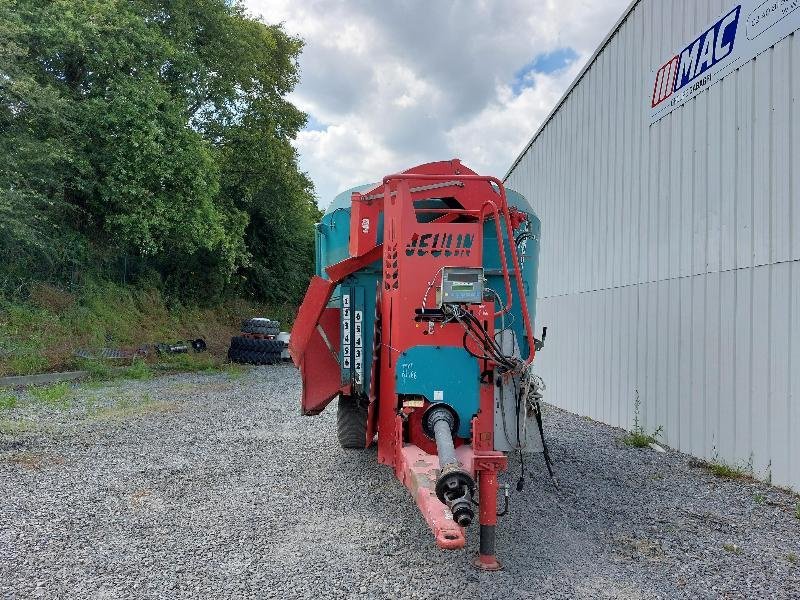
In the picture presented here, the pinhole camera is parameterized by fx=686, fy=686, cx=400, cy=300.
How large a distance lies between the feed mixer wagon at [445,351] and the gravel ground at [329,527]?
1.51 feet

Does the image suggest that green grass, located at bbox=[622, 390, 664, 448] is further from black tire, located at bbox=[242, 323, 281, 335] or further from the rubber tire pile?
black tire, located at bbox=[242, 323, 281, 335]

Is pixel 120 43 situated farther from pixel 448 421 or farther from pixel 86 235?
pixel 448 421

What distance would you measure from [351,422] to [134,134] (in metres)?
13.7

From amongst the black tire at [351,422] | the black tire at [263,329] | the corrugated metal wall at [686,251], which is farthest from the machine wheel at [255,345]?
the black tire at [351,422]

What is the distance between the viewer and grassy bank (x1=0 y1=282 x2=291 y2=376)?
15023 mm

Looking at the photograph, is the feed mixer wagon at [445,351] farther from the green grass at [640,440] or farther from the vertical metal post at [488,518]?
the green grass at [640,440]

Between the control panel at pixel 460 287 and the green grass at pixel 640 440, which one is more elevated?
the control panel at pixel 460 287

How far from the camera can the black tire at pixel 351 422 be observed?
7.27 meters

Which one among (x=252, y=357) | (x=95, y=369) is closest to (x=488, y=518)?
(x=95, y=369)

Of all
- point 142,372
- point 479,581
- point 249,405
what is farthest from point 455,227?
point 142,372

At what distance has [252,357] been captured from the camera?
63.6 ft

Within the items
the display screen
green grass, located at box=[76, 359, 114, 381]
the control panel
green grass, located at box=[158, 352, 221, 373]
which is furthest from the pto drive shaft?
green grass, located at box=[158, 352, 221, 373]

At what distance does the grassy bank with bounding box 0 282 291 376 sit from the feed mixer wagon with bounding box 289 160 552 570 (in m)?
11.4

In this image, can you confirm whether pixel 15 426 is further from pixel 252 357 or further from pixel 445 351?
pixel 252 357
